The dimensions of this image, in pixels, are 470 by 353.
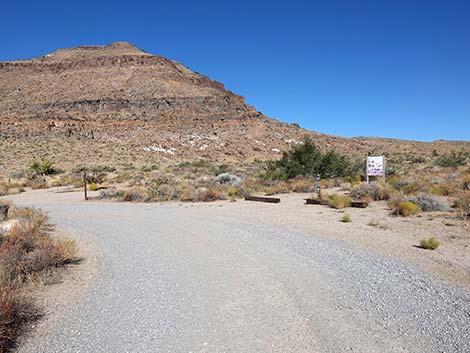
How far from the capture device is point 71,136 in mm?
63531

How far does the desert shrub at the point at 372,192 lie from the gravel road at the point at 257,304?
811 cm

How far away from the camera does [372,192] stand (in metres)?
16.2

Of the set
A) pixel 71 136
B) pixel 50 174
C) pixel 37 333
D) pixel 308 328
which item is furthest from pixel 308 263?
pixel 71 136

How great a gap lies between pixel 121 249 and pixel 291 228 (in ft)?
15.6

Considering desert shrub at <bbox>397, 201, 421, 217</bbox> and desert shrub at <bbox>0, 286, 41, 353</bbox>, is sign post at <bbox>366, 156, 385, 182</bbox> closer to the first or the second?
desert shrub at <bbox>397, 201, 421, 217</bbox>

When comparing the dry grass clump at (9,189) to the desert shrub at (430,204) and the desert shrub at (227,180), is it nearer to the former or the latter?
the desert shrub at (227,180)

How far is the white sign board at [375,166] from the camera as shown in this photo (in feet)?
56.1

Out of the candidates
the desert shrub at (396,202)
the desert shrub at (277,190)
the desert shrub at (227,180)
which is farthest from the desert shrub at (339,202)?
the desert shrub at (227,180)

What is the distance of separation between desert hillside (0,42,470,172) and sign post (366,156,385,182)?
1595 inches

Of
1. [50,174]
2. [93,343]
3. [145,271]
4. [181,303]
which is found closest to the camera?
[93,343]

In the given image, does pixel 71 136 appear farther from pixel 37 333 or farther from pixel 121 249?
pixel 37 333

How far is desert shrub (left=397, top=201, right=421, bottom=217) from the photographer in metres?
12.0

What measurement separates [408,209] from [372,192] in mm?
4220

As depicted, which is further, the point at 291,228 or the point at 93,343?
the point at 291,228
